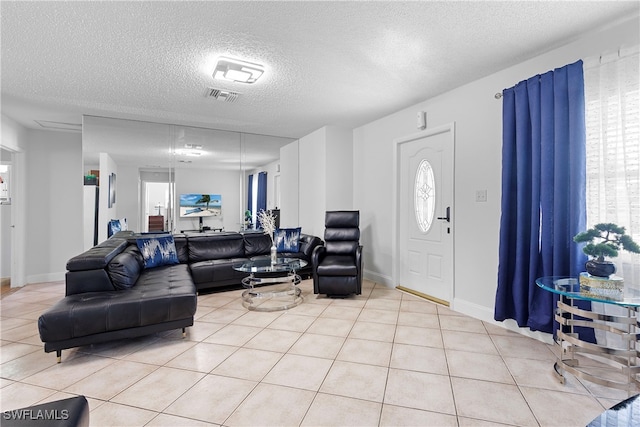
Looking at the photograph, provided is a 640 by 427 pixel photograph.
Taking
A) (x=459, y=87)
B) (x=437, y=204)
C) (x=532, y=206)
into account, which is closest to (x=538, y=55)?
(x=459, y=87)

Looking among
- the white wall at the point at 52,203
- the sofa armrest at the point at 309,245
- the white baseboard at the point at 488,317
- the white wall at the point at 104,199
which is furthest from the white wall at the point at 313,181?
the white wall at the point at 52,203

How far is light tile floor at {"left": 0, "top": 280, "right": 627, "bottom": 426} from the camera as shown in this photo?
5.61ft

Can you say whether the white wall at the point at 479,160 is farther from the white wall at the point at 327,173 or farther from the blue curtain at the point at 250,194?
the blue curtain at the point at 250,194

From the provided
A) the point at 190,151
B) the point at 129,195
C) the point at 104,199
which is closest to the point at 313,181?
the point at 190,151

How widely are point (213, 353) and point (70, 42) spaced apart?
2.71m

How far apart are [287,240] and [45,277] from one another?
12.8 feet

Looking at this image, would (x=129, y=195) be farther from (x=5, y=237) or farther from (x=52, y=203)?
(x=5, y=237)

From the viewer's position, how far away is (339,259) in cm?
407

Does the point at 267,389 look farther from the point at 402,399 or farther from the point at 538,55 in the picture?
the point at 538,55

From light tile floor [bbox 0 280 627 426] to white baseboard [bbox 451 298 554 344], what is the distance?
8cm

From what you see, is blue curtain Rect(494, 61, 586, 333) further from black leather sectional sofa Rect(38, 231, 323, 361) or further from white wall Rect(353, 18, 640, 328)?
black leather sectional sofa Rect(38, 231, 323, 361)

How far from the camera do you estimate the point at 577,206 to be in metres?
2.29

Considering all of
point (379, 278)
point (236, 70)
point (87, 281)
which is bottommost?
point (379, 278)

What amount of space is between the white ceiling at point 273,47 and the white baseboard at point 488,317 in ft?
7.77
